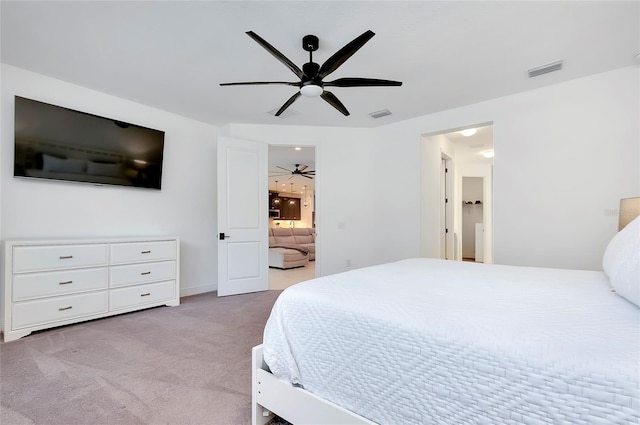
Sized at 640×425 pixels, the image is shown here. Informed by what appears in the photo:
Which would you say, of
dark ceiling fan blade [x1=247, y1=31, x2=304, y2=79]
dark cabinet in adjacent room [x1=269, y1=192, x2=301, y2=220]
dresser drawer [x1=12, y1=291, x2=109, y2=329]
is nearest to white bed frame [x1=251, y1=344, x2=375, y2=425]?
dark ceiling fan blade [x1=247, y1=31, x2=304, y2=79]

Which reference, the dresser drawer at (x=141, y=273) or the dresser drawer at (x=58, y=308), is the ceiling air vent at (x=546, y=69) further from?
the dresser drawer at (x=58, y=308)

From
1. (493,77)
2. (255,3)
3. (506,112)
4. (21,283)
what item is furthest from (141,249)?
(506,112)

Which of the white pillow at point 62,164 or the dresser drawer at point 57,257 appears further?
the white pillow at point 62,164

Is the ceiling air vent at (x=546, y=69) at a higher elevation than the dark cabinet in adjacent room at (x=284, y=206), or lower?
higher

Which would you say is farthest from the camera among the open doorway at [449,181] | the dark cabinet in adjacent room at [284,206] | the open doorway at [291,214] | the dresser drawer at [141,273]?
the dark cabinet in adjacent room at [284,206]

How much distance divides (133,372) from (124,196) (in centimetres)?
232

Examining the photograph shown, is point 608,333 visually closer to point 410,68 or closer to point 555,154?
point 410,68

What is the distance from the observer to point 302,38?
229 centimetres

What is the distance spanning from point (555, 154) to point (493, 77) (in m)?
1.07

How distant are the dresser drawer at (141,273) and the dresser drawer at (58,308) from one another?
0.17m

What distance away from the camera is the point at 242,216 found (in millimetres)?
4262

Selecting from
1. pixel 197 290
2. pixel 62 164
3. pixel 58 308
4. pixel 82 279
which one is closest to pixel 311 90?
pixel 62 164

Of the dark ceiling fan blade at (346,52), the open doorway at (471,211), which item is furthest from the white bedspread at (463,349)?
the open doorway at (471,211)

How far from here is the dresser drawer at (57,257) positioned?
2551 mm
